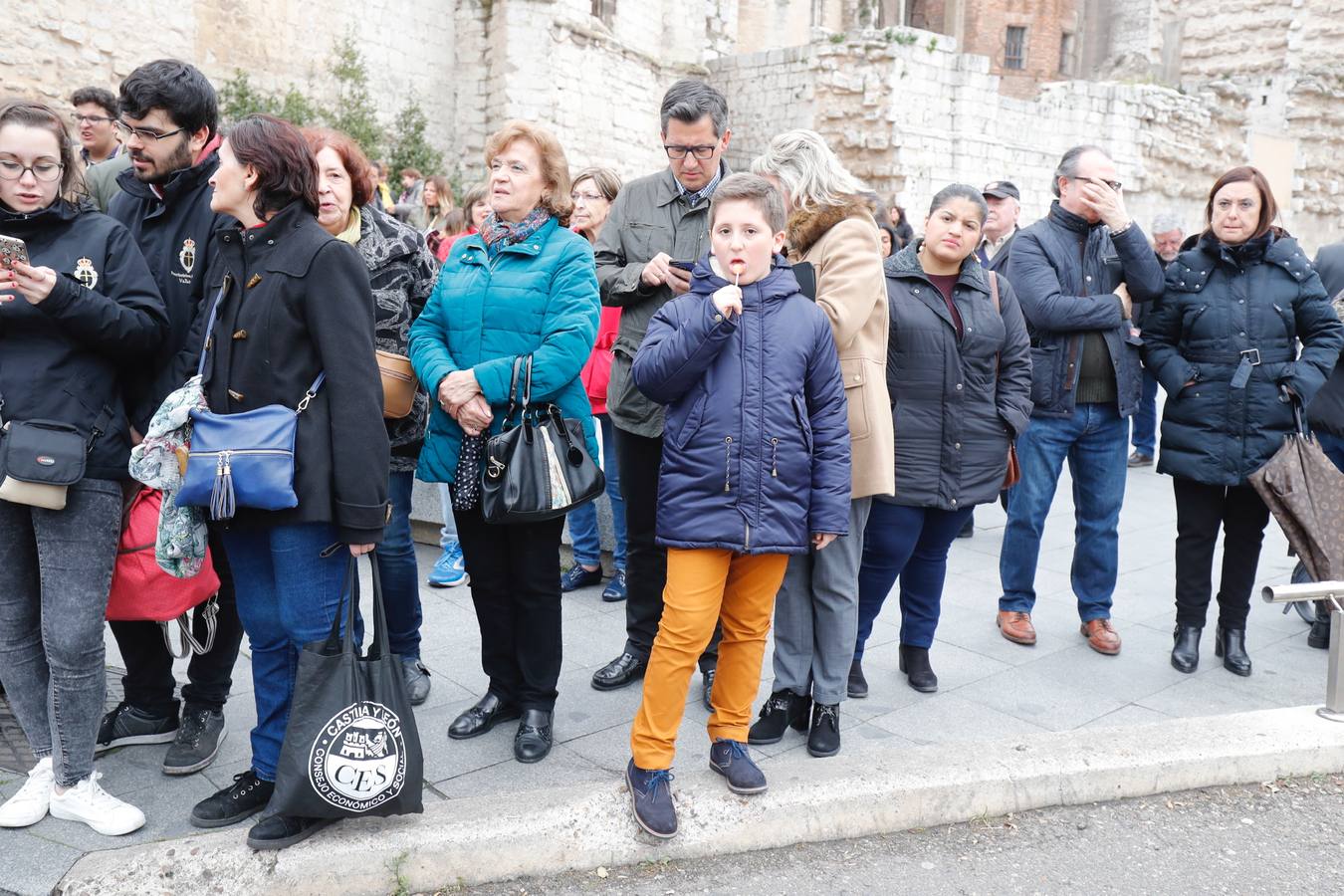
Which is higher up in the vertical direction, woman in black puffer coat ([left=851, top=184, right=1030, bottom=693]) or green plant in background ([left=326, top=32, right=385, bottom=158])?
green plant in background ([left=326, top=32, right=385, bottom=158])

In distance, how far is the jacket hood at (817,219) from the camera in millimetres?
3658

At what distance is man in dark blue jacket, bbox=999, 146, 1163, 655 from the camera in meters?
4.76

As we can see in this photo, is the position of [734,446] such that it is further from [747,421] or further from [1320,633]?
[1320,633]

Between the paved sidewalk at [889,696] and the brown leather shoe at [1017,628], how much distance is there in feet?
0.17

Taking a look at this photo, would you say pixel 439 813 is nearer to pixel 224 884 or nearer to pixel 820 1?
pixel 224 884

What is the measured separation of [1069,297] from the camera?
4777mm

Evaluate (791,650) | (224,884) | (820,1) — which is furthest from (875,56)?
(224,884)

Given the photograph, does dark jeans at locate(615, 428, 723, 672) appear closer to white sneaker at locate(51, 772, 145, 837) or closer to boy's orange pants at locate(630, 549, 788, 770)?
boy's orange pants at locate(630, 549, 788, 770)

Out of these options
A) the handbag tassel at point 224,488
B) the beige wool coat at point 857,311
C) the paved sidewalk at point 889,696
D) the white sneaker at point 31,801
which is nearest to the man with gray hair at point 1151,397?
the paved sidewalk at point 889,696

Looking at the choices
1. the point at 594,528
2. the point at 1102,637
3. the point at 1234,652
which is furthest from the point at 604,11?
the point at 1234,652

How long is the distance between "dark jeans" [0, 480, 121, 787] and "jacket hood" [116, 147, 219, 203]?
93 cm

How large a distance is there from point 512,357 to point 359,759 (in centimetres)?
133

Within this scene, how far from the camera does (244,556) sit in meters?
3.08

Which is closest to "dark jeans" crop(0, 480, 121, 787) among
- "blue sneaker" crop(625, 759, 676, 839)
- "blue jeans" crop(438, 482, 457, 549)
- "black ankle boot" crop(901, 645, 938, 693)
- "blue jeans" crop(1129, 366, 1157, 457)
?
"blue sneaker" crop(625, 759, 676, 839)
